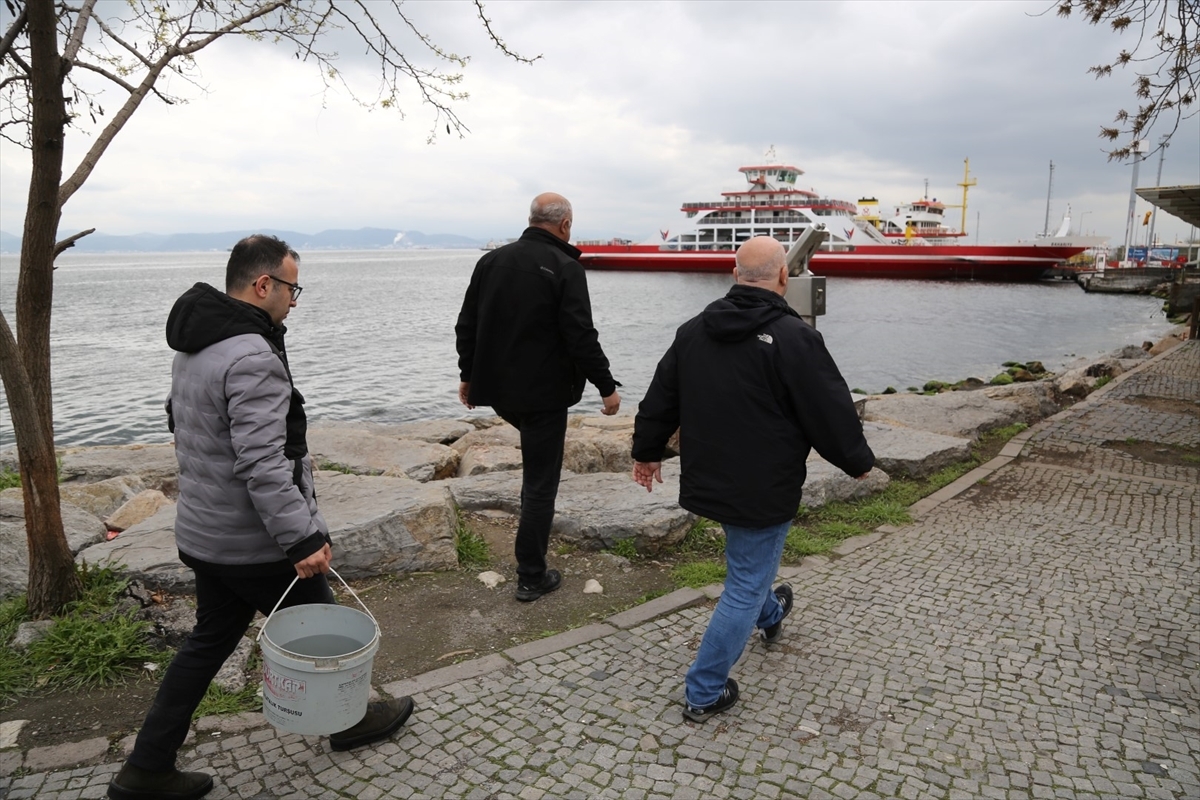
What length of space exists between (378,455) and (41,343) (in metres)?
4.07

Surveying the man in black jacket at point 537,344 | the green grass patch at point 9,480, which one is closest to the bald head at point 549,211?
the man in black jacket at point 537,344

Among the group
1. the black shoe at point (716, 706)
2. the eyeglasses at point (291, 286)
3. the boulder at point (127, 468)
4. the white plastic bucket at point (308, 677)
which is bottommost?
the boulder at point (127, 468)

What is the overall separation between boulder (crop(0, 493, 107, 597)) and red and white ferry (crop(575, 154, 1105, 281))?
54425 mm

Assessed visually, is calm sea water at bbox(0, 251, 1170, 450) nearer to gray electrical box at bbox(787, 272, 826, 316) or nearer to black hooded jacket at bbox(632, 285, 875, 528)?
gray electrical box at bbox(787, 272, 826, 316)

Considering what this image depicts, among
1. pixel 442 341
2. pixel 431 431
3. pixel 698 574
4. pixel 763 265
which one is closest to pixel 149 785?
pixel 763 265

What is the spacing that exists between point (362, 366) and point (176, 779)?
19995mm

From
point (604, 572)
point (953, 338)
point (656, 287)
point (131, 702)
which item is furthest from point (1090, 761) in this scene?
point (656, 287)

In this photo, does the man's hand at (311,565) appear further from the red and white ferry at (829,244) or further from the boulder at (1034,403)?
the red and white ferry at (829,244)

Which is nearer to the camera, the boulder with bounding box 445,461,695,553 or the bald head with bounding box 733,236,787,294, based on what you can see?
the bald head with bounding box 733,236,787,294

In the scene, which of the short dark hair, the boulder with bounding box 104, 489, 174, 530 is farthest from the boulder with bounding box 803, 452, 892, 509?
the boulder with bounding box 104, 489, 174, 530

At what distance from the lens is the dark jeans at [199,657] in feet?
8.45

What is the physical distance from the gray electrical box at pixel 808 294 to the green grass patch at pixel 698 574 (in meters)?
2.66

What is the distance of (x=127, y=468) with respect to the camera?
773cm

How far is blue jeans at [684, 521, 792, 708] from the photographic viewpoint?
3.08 m
